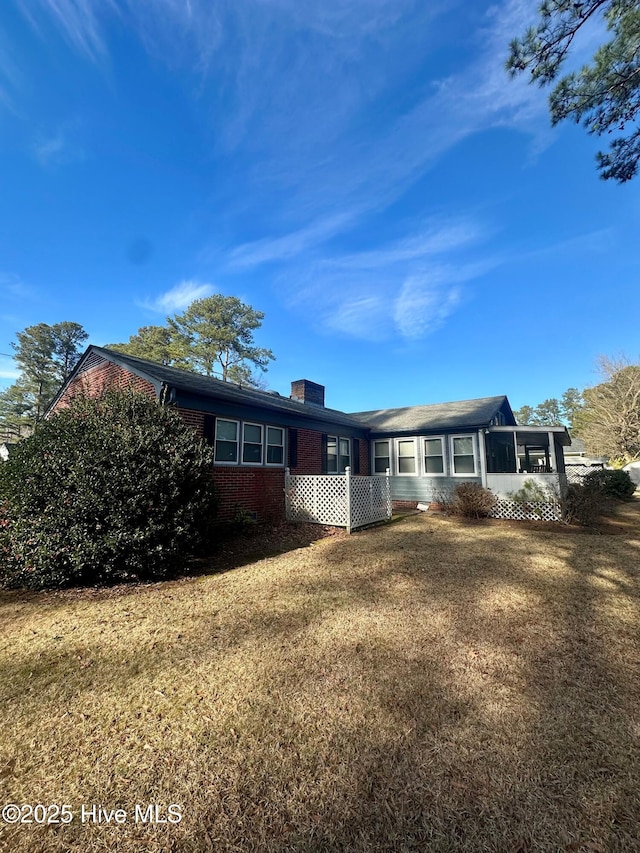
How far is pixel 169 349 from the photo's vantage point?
2909 cm

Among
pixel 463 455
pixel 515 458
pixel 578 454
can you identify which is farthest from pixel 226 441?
pixel 578 454

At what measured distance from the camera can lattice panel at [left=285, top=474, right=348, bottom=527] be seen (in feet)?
31.5

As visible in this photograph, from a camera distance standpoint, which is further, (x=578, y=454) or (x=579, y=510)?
(x=578, y=454)

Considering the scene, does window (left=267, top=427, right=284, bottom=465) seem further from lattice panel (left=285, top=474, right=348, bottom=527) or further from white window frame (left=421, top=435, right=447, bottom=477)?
white window frame (left=421, top=435, right=447, bottom=477)

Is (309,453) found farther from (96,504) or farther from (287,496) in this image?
(96,504)

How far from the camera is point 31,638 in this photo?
3.66 metres

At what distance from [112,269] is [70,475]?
514 inches

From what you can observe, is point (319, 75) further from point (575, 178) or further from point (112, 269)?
point (112, 269)

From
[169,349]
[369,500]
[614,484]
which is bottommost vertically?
[369,500]

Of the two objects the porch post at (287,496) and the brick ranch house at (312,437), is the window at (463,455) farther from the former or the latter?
the porch post at (287,496)

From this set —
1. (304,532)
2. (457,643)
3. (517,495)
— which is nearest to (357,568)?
(457,643)

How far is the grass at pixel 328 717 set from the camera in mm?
1747

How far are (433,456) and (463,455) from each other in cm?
124

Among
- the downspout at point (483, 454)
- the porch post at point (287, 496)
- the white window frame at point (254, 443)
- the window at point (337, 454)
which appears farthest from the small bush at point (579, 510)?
the white window frame at point (254, 443)
